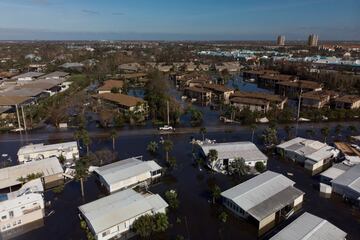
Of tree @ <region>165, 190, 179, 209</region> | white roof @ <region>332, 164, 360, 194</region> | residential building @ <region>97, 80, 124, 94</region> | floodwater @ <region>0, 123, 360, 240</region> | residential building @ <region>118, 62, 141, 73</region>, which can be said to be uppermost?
residential building @ <region>118, 62, 141, 73</region>

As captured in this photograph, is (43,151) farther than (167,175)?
Yes

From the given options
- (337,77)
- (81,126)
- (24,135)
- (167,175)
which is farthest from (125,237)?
(337,77)

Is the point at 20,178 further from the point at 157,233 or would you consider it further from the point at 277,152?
the point at 277,152

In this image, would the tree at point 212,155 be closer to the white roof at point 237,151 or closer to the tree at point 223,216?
the white roof at point 237,151

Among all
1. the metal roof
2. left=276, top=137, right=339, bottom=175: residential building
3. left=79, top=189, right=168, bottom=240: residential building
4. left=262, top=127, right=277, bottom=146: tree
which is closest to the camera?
left=79, top=189, right=168, bottom=240: residential building

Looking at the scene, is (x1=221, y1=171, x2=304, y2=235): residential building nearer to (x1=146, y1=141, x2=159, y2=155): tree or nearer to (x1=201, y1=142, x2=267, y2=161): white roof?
(x1=201, y1=142, x2=267, y2=161): white roof

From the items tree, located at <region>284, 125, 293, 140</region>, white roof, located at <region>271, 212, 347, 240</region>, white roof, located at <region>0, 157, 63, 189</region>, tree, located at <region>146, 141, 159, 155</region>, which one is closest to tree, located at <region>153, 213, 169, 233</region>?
white roof, located at <region>271, 212, 347, 240</region>
